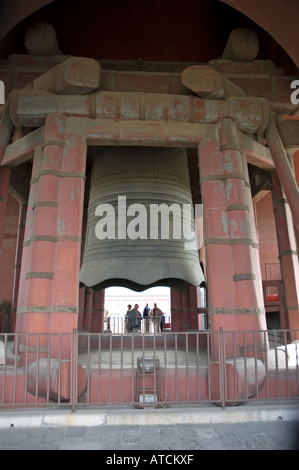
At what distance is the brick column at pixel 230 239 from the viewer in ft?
18.3

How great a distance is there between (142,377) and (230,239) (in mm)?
2422

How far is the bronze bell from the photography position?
5.98 m

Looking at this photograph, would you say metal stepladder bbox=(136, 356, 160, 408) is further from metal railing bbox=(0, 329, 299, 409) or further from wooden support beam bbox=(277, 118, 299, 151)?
wooden support beam bbox=(277, 118, 299, 151)

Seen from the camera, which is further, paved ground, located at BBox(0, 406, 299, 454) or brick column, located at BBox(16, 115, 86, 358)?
brick column, located at BBox(16, 115, 86, 358)

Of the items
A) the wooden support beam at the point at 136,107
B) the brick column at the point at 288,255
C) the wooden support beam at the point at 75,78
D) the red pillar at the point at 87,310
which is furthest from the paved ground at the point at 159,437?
the red pillar at the point at 87,310

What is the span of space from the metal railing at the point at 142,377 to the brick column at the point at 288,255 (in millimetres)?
1830

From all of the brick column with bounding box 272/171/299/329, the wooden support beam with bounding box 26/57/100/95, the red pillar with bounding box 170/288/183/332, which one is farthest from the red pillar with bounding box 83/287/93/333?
the wooden support beam with bounding box 26/57/100/95

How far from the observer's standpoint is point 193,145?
6680mm

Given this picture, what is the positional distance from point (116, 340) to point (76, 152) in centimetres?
513

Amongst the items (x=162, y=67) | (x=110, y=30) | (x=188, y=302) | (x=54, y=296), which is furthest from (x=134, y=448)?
(x=110, y=30)

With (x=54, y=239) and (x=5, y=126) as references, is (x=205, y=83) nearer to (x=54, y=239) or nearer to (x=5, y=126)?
(x=5, y=126)

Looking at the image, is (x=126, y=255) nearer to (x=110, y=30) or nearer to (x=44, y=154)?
(x=44, y=154)

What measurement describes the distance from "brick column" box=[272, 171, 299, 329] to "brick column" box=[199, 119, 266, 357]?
1.64m

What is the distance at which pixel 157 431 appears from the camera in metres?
4.04
